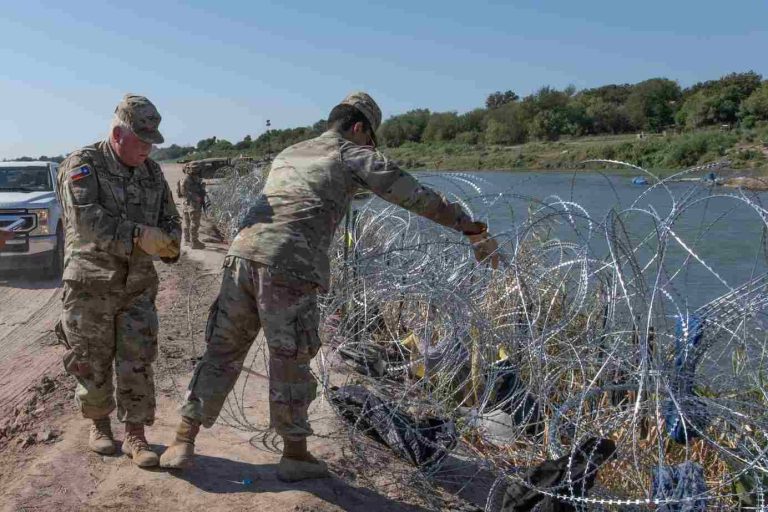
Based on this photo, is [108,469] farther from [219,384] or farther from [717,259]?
[717,259]

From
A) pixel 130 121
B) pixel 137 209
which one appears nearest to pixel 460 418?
pixel 137 209

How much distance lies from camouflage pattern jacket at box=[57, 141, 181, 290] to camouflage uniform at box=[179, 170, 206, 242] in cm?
850

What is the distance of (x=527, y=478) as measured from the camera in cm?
333

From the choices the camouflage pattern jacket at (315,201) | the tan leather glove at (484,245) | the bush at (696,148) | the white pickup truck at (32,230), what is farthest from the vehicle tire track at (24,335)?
the bush at (696,148)

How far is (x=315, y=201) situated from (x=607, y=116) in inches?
1570

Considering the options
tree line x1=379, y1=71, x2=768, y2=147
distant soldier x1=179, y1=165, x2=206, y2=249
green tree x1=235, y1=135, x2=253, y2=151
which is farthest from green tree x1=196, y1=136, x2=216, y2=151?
distant soldier x1=179, y1=165, x2=206, y2=249

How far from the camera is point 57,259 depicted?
367 inches

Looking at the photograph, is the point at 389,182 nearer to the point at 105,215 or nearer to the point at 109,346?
the point at 105,215

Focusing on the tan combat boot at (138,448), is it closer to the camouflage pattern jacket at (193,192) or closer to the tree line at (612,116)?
the camouflage pattern jacket at (193,192)

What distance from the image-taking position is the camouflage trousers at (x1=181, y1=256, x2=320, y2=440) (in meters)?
3.29

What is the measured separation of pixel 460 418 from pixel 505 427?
1.20ft

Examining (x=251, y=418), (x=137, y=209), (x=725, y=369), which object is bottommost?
(x=251, y=418)

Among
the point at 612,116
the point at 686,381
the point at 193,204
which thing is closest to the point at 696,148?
the point at 612,116

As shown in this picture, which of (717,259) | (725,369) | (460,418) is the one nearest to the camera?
(460,418)
